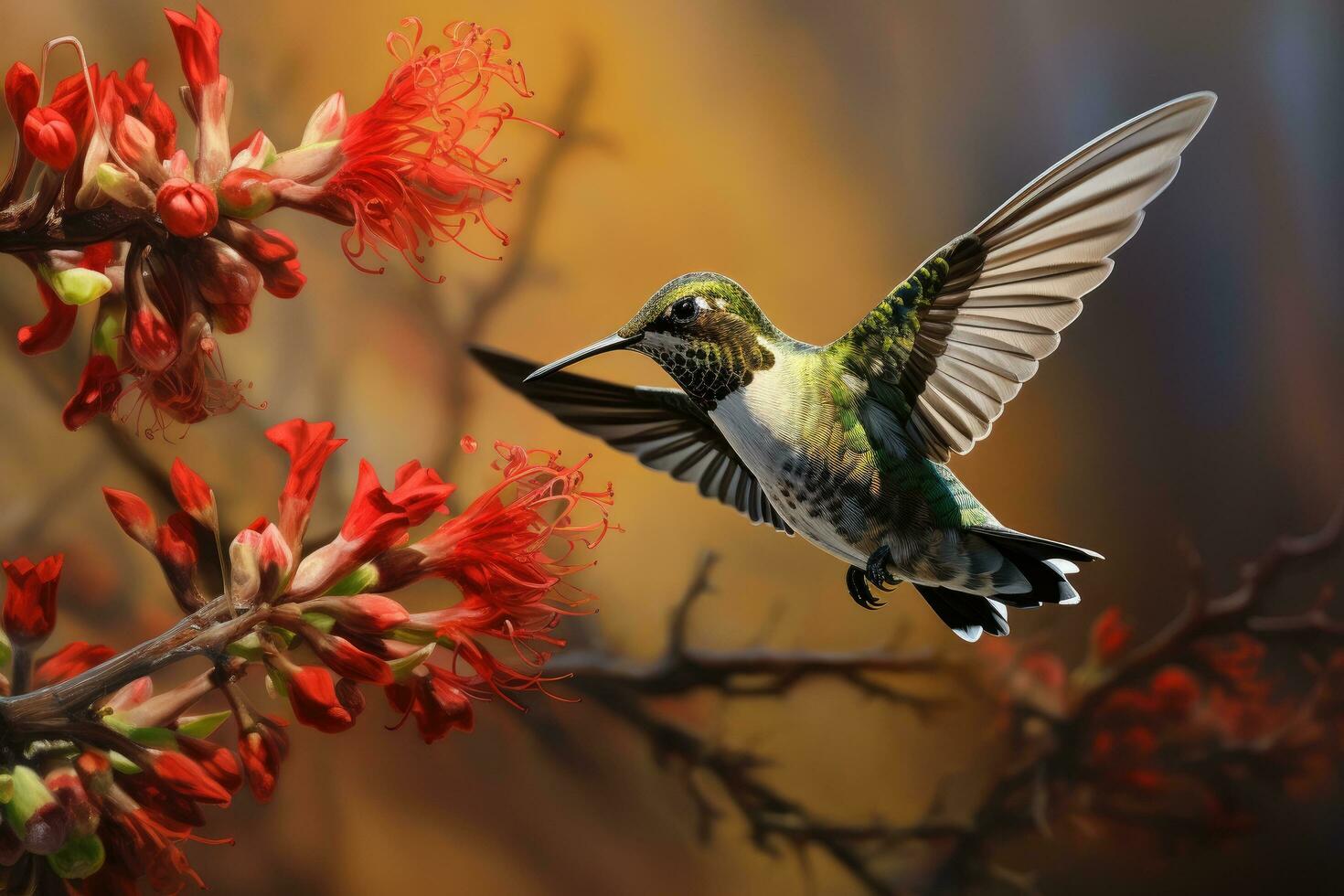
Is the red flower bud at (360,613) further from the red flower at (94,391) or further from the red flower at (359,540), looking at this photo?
the red flower at (94,391)

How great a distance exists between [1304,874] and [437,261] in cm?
113

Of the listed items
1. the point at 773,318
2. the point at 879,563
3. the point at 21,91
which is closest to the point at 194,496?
the point at 21,91

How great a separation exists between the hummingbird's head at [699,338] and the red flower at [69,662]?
0.36 m

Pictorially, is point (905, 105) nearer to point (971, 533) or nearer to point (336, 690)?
point (971, 533)

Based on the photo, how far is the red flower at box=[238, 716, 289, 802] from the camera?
635 millimetres

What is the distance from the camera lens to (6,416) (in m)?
0.75

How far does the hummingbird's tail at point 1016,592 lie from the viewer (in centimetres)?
67

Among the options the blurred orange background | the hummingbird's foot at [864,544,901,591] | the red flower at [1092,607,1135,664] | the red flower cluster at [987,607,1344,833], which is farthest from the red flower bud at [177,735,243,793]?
the red flower at [1092,607,1135,664]

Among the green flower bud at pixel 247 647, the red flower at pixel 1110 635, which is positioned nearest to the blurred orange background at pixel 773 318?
the red flower at pixel 1110 635

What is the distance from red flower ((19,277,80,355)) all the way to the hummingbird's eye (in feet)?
1.17

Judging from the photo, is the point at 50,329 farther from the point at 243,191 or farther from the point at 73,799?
the point at 73,799

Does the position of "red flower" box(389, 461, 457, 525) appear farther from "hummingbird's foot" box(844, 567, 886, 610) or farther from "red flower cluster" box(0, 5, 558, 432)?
"hummingbird's foot" box(844, 567, 886, 610)

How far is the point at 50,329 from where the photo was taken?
2.04 feet

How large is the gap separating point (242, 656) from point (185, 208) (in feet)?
0.80
